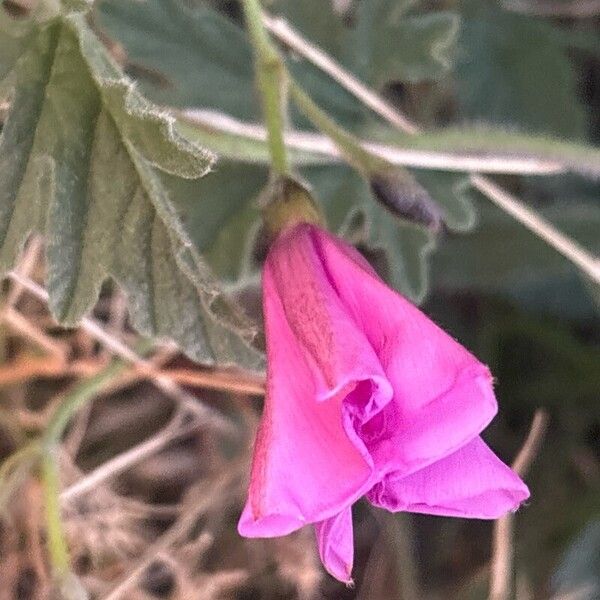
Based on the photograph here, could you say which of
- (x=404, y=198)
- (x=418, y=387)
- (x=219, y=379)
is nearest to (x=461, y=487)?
(x=418, y=387)

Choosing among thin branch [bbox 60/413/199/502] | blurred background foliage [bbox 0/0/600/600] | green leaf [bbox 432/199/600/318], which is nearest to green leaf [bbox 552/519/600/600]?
blurred background foliage [bbox 0/0/600/600]

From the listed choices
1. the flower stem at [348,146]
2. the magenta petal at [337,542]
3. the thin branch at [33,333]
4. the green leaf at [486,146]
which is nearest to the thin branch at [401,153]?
the green leaf at [486,146]

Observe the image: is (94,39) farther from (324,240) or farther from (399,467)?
(399,467)

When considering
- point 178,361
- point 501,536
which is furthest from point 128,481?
point 501,536

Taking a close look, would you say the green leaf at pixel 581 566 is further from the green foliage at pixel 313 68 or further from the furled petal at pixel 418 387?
the furled petal at pixel 418 387

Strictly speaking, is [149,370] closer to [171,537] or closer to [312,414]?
[171,537]
